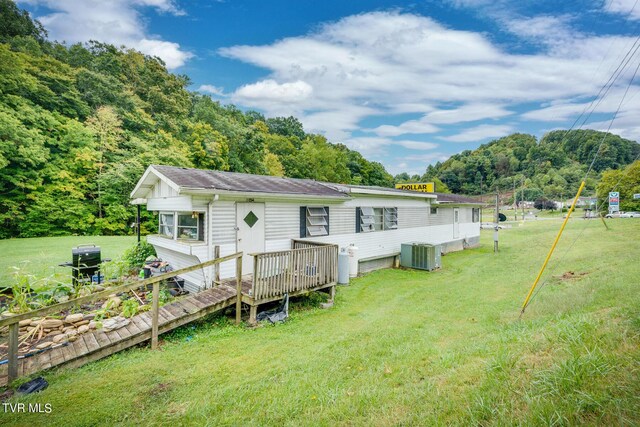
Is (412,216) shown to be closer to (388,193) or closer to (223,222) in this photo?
(388,193)

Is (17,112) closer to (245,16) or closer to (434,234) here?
(245,16)

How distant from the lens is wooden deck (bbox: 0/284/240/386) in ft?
14.3

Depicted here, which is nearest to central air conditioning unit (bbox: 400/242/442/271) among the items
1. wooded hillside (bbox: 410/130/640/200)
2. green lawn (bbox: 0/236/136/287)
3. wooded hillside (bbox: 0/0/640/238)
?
wooded hillside (bbox: 0/0/640/238)

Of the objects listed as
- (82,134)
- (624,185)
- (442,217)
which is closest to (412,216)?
(442,217)

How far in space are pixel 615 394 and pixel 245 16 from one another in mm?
19740

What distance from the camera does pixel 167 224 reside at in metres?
9.66

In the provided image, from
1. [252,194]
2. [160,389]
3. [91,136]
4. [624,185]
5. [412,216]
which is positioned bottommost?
[160,389]

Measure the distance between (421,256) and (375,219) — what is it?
254 cm

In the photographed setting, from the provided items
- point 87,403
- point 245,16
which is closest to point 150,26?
point 245,16

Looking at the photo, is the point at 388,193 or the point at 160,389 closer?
the point at 160,389

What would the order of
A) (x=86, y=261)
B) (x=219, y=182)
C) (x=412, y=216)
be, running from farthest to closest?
(x=412, y=216), (x=86, y=261), (x=219, y=182)

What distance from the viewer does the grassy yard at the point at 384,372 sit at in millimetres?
2529

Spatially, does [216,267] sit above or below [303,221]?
below

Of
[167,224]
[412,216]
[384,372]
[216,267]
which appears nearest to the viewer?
[384,372]
